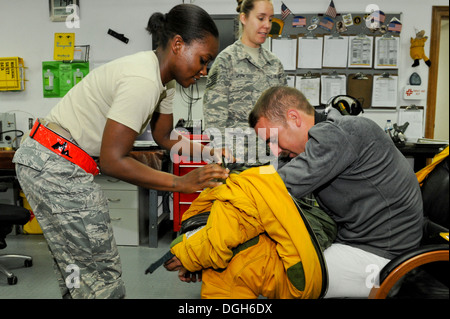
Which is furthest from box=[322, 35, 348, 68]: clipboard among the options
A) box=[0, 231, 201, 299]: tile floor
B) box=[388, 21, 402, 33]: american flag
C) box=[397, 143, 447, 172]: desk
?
box=[0, 231, 201, 299]: tile floor

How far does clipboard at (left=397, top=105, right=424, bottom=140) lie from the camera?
3.12 metres

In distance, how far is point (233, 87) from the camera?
1752 millimetres

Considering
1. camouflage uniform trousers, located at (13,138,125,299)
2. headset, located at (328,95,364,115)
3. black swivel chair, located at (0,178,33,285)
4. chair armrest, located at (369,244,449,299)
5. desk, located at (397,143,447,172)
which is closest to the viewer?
chair armrest, located at (369,244,449,299)

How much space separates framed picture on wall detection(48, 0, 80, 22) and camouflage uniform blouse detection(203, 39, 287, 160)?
2.06 meters

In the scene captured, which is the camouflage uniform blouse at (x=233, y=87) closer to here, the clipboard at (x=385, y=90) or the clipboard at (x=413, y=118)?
the clipboard at (x=385, y=90)

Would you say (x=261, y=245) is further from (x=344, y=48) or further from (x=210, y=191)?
(x=344, y=48)

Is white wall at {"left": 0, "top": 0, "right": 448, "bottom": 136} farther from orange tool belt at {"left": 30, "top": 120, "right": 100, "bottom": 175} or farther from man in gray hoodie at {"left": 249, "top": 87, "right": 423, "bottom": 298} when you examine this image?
man in gray hoodie at {"left": 249, "top": 87, "right": 423, "bottom": 298}

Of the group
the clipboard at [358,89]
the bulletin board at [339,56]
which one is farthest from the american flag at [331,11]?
the clipboard at [358,89]

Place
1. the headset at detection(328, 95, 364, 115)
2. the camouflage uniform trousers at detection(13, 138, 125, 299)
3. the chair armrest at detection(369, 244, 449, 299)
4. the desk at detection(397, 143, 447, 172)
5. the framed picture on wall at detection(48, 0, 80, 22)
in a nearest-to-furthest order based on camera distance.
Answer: the chair armrest at detection(369, 244, 449, 299)
the camouflage uniform trousers at detection(13, 138, 125, 299)
the headset at detection(328, 95, 364, 115)
the desk at detection(397, 143, 447, 172)
the framed picture on wall at detection(48, 0, 80, 22)

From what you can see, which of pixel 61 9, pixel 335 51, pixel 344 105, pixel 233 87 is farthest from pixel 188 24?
pixel 61 9

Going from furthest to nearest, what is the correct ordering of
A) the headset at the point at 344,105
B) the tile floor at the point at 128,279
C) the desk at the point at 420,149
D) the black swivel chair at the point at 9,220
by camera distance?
1. the desk at the point at 420,149
2. the black swivel chair at the point at 9,220
3. the tile floor at the point at 128,279
4. the headset at the point at 344,105

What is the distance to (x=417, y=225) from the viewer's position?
948 mm

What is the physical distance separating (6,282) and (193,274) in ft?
5.65

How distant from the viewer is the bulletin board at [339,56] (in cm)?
310
